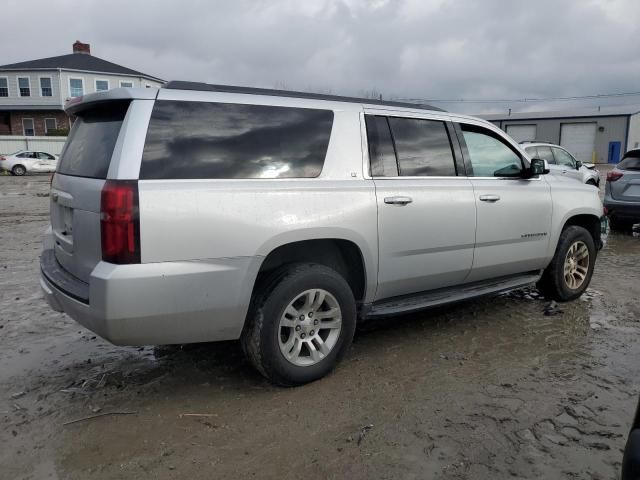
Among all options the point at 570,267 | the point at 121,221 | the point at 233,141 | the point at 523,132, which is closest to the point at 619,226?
the point at 570,267

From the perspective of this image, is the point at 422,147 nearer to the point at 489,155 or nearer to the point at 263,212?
the point at 489,155

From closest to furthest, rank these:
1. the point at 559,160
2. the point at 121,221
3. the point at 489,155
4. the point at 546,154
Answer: the point at 121,221 → the point at 489,155 → the point at 546,154 → the point at 559,160

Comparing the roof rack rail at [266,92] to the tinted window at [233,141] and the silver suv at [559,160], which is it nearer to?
the tinted window at [233,141]

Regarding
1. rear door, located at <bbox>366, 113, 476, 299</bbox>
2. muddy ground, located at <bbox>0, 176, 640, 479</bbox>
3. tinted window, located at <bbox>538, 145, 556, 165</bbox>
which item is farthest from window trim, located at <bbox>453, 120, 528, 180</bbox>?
tinted window, located at <bbox>538, 145, 556, 165</bbox>

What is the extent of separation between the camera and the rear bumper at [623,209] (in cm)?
976

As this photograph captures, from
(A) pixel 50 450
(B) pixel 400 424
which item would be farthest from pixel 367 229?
(A) pixel 50 450

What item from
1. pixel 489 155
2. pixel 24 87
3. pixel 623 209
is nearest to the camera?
pixel 489 155

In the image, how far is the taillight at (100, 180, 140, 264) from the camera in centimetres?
290

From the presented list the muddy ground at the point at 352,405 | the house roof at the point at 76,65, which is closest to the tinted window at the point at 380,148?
the muddy ground at the point at 352,405

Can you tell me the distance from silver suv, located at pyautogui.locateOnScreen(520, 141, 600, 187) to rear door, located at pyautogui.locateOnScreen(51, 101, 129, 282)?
37.0 ft

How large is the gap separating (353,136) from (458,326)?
212 centimetres

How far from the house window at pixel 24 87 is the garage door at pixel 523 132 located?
128ft

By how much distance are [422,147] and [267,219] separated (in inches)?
66.3

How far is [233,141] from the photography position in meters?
3.36
